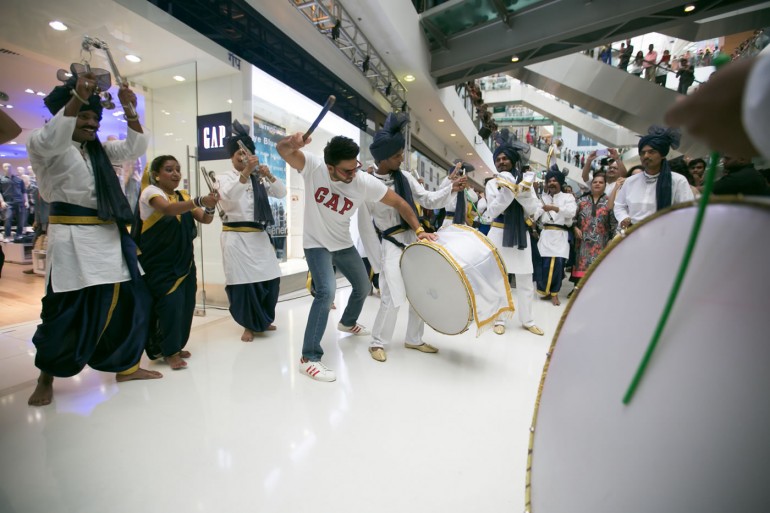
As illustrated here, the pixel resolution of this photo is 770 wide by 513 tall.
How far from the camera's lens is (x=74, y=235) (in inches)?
75.1

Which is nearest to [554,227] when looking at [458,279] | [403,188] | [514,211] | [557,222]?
[557,222]

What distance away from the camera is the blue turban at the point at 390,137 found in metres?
2.55

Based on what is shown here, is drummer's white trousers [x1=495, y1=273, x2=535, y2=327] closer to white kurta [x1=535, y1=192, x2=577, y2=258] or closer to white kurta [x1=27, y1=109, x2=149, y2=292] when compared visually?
white kurta [x1=535, y1=192, x2=577, y2=258]

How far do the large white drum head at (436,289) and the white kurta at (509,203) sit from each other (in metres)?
1.00

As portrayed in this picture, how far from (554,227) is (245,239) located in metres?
3.79

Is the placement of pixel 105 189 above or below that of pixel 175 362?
above

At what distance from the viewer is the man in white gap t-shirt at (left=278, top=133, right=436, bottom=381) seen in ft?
7.27

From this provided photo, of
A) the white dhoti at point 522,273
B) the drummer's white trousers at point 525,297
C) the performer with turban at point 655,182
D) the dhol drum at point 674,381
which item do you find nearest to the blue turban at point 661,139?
the performer with turban at point 655,182

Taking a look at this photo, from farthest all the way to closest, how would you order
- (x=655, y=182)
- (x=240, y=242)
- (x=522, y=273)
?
1. (x=522, y=273)
2. (x=240, y=242)
3. (x=655, y=182)

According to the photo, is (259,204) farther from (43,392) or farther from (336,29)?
(336,29)

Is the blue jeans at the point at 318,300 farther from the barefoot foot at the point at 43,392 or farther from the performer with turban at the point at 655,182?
the performer with turban at the point at 655,182

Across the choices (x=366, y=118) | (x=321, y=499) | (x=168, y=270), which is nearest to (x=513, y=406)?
(x=321, y=499)

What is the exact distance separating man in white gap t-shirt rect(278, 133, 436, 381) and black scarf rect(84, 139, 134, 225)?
37.0 inches

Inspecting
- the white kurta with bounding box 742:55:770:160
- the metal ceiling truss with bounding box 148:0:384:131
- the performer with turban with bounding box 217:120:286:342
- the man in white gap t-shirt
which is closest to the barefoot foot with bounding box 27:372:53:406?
the performer with turban with bounding box 217:120:286:342
